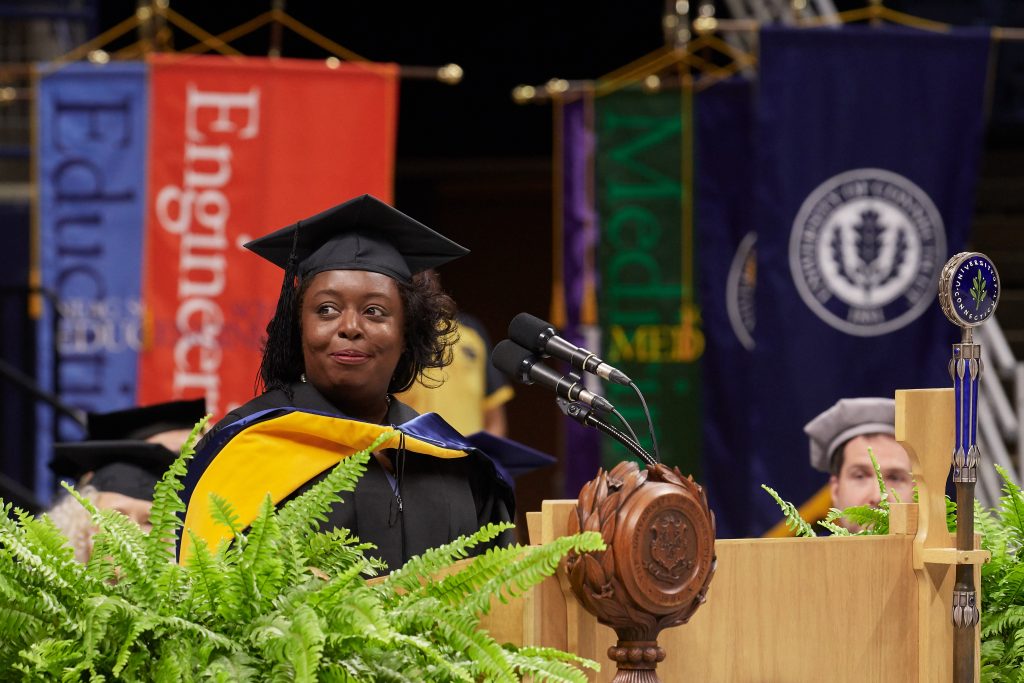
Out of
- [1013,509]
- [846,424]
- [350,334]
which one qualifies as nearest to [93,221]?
[846,424]

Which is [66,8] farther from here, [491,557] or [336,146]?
[491,557]

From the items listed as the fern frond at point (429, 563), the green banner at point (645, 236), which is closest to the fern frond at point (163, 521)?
the fern frond at point (429, 563)

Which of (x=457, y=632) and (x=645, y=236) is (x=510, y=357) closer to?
(x=457, y=632)

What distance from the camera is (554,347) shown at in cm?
212

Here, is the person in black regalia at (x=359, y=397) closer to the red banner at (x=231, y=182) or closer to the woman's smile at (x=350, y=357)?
the woman's smile at (x=350, y=357)

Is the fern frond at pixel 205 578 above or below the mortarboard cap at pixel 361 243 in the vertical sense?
below

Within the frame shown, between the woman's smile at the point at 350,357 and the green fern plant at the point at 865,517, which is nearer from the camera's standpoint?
the green fern plant at the point at 865,517

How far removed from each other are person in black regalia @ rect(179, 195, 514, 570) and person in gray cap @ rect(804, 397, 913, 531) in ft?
4.02

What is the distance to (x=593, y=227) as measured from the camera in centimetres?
693

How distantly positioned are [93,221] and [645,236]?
2.43m

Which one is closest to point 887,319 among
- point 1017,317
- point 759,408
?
point 759,408

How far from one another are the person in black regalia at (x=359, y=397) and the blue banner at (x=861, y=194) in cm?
327

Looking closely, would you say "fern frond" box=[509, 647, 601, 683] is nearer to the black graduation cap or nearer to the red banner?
the black graduation cap

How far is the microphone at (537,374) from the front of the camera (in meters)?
2.03
